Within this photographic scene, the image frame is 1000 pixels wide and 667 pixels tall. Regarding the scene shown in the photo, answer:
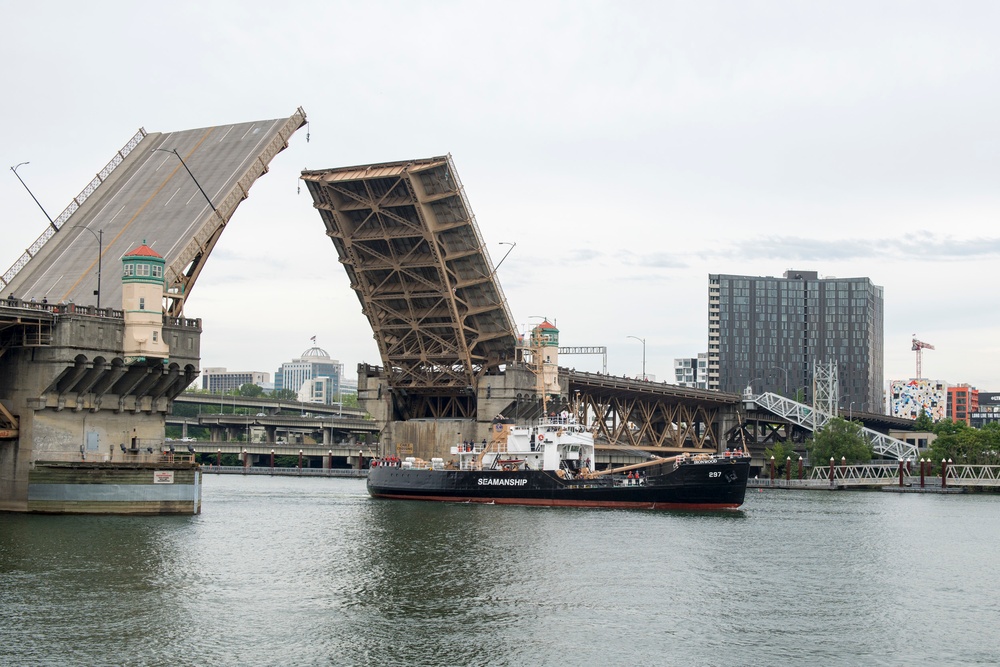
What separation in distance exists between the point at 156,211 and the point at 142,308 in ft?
27.2

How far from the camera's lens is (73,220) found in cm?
4916

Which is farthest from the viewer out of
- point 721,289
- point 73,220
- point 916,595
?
point 721,289

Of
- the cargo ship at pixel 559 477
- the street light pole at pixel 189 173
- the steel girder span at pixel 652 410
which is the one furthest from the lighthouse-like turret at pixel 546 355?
the street light pole at pixel 189 173

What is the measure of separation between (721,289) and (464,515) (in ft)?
400

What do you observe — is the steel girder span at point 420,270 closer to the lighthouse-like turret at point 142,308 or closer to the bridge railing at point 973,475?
the lighthouse-like turret at point 142,308

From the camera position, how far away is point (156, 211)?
47656 millimetres

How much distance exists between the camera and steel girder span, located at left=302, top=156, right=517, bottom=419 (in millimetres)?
55844

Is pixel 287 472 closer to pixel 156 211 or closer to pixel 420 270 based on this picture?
pixel 420 270

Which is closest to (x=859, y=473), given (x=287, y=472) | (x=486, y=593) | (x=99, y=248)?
(x=287, y=472)

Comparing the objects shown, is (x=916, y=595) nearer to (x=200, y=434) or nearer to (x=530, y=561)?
(x=530, y=561)

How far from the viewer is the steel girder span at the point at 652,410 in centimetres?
8200

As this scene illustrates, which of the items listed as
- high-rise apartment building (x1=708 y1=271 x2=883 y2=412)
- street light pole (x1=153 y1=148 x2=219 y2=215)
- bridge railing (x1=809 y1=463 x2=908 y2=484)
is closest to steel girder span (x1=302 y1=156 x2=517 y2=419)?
street light pole (x1=153 y1=148 x2=219 y2=215)

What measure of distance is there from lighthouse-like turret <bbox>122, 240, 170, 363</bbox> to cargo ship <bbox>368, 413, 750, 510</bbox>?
20727mm

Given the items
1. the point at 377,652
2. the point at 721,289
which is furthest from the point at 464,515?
the point at 721,289
